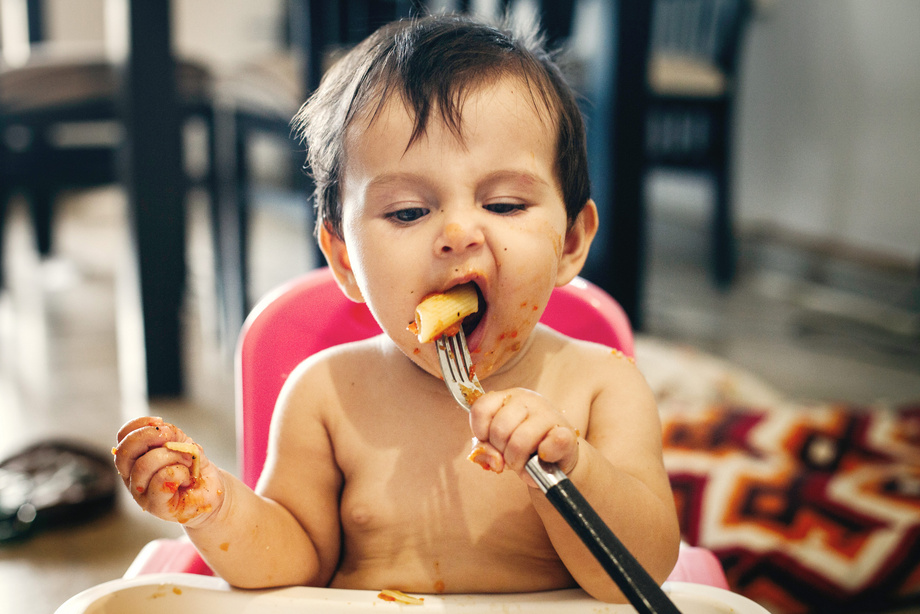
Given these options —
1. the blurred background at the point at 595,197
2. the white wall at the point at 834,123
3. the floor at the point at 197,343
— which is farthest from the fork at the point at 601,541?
the white wall at the point at 834,123

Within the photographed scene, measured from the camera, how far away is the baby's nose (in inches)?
17.7

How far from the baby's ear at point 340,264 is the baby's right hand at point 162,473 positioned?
0.16 metres

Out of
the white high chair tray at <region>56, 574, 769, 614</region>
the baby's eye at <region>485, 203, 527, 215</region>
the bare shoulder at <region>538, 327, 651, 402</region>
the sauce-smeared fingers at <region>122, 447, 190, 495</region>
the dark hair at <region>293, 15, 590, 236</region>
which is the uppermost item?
the dark hair at <region>293, 15, 590, 236</region>

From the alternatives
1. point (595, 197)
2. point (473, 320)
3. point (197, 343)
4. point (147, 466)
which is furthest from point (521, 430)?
point (197, 343)

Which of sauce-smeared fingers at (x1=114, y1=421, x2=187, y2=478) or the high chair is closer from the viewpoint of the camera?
sauce-smeared fingers at (x1=114, y1=421, x2=187, y2=478)

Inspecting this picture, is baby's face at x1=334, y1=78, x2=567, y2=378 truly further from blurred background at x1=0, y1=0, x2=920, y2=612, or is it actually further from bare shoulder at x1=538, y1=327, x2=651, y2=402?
blurred background at x1=0, y1=0, x2=920, y2=612

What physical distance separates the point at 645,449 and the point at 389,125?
0.83ft

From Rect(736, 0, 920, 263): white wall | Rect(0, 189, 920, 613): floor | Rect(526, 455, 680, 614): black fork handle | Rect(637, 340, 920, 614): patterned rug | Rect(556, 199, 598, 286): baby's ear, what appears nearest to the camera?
Rect(526, 455, 680, 614): black fork handle

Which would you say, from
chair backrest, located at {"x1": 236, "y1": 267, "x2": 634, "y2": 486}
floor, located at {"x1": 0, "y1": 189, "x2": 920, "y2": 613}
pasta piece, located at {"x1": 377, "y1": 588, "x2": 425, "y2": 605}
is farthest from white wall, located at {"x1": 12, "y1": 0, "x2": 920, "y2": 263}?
pasta piece, located at {"x1": 377, "y1": 588, "x2": 425, "y2": 605}

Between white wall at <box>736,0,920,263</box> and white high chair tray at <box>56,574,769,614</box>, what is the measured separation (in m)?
2.17

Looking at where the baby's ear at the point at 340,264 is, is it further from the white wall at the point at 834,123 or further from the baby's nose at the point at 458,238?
the white wall at the point at 834,123

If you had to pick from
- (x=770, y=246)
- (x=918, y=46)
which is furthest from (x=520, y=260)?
(x=770, y=246)

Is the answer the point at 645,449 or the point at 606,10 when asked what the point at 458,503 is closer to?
the point at 645,449

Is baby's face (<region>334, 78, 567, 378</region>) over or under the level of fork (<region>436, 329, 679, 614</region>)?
over
